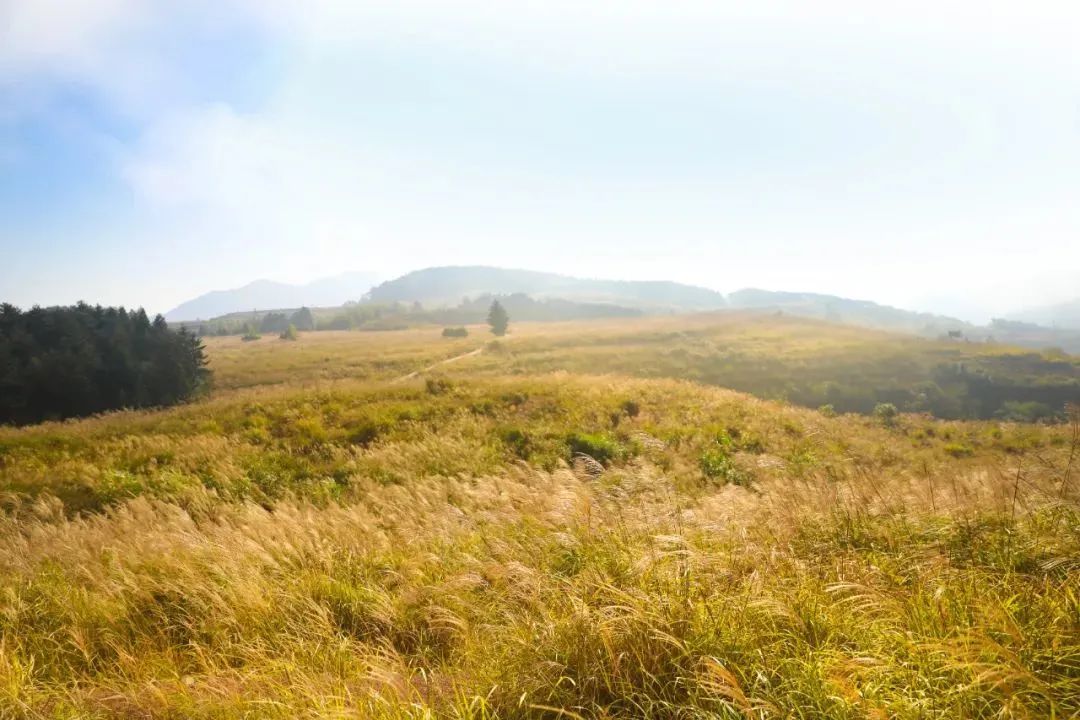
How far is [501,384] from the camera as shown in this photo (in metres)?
20.1

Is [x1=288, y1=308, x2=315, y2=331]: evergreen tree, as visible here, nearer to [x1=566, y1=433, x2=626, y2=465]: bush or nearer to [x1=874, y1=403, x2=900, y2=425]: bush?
[x1=874, y1=403, x2=900, y2=425]: bush

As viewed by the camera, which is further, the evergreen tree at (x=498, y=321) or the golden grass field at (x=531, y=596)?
the evergreen tree at (x=498, y=321)

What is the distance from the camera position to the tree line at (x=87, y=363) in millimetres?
29953

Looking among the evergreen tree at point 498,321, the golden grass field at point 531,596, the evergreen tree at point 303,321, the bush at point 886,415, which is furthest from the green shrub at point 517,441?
the evergreen tree at point 303,321

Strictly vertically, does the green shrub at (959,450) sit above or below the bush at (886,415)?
above

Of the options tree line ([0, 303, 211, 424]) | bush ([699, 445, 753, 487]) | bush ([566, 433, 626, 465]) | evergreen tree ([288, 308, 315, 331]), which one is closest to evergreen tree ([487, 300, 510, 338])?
tree line ([0, 303, 211, 424])

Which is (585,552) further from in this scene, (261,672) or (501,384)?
(501,384)

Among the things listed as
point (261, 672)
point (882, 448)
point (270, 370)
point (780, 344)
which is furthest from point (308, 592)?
point (780, 344)

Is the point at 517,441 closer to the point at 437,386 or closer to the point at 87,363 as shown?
the point at 437,386

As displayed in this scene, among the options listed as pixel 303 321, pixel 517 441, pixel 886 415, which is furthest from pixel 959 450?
pixel 303 321

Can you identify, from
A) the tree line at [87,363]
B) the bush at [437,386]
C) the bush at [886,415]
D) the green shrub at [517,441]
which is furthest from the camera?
the tree line at [87,363]

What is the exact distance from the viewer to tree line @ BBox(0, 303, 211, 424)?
98.3ft

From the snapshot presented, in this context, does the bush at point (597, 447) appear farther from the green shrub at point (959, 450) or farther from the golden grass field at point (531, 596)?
the green shrub at point (959, 450)

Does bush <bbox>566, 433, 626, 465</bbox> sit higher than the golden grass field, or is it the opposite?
the golden grass field
